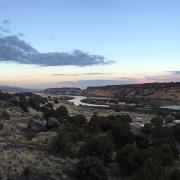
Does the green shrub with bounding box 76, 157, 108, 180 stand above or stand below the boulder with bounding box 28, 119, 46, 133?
below

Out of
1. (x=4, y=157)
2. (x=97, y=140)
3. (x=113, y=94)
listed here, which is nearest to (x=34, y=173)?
(x=4, y=157)

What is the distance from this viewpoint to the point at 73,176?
1830cm

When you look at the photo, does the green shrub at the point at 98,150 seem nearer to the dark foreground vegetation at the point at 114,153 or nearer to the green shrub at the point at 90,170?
the dark foreground vegetation at the point at 114,153

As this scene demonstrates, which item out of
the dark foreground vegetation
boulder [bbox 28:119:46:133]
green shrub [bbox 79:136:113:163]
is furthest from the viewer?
boulder [bbox 28:119:46:133]

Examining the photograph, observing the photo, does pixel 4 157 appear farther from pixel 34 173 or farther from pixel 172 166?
pixel 172 166

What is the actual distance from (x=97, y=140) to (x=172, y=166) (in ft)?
15.2

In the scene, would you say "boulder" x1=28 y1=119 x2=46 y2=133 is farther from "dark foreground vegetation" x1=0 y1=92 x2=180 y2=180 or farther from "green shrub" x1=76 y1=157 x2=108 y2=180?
"green shrub" x1=76 y1=157 x2=108 y2=180

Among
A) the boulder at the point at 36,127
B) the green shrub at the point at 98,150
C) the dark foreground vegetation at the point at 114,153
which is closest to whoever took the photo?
the dark foreground vegetation at the point at 114,153

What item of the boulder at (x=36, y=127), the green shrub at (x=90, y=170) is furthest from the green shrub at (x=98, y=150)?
the boulder at (x=36, y=127)

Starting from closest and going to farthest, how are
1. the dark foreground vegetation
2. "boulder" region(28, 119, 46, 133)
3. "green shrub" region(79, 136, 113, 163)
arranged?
the dark foreground vegetation < "green shrub" region(79, 136, 113, 163) < "boulder" region(28, 119, 46, 133)

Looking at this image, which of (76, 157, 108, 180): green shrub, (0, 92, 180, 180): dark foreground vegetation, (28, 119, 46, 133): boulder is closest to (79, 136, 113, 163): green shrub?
(0, 92, 180, 180): dark foreground vegetation

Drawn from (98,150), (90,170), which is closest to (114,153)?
(98,150)

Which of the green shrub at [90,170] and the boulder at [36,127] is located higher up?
the boulder at [36,127]

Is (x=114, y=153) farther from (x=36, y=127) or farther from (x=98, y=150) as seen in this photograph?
(x=36, y=127)
